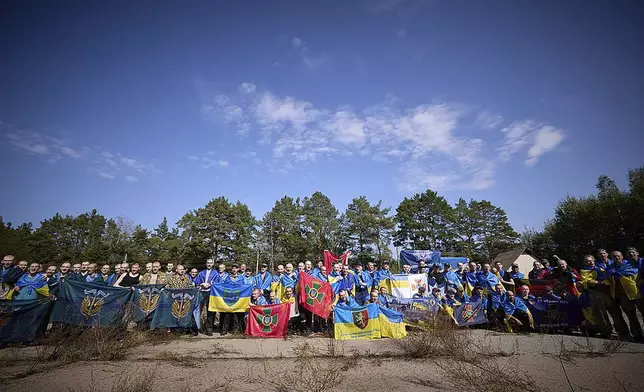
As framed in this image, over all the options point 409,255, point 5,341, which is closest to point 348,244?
point 409,255

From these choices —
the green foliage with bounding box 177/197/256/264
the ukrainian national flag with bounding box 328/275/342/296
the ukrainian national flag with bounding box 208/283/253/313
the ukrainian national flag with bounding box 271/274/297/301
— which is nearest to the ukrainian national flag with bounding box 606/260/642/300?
the ukrainian national flag with bounding box 328/275/342/296

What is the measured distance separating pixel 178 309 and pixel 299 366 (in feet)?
17.6

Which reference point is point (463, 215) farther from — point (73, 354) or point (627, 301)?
point (73, 354)

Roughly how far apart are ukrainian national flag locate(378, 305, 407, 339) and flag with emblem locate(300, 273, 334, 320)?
75.5 inches

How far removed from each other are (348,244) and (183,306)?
40623 mm

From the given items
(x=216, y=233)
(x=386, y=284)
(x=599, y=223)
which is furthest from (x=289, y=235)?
(x=599, y=223)

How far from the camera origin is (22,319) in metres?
7.73

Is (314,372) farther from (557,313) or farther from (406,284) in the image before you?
(557,313)

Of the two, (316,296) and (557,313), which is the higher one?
(316,296)

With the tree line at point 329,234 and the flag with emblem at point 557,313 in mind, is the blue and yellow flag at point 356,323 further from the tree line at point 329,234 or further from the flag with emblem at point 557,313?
the tree line at point 329,234

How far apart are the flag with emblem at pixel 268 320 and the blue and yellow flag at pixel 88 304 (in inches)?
145

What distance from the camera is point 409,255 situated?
70.5 feet

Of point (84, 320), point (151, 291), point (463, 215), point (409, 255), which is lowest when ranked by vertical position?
point (84, 320)

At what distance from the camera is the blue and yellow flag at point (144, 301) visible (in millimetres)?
9148
